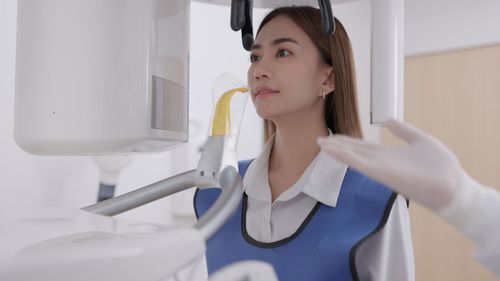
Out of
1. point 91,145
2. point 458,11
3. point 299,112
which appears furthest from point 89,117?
point 458,11

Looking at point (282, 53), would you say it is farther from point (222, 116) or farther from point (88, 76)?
point (88, 76)

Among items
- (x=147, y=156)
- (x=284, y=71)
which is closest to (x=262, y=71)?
(x=284, y=71)

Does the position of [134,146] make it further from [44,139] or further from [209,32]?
[209,32]

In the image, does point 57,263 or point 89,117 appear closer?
point 57,263

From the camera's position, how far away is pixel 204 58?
70.6 inches

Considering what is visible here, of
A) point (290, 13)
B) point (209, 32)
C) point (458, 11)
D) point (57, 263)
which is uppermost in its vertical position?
point (458, 11)

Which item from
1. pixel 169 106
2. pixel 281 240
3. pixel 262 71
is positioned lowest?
pixel 281 240

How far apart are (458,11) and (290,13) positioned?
2357mm

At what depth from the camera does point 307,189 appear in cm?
89

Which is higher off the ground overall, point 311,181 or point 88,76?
point 88,76

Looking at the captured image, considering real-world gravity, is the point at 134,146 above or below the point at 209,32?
below

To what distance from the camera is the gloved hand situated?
0.36 m

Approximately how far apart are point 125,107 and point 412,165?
272mm

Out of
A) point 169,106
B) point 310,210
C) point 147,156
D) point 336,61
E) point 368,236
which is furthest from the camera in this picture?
point 147,156
